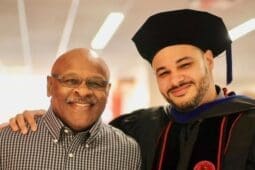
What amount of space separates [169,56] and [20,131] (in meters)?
0.81

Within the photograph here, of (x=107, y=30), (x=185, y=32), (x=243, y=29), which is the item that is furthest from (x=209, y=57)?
(x=243, y=29)

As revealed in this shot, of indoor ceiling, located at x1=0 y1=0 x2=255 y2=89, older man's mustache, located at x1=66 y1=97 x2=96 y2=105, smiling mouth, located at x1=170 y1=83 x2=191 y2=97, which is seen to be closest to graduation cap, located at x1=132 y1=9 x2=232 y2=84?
smiling mouth, located at x1=170 y1=83 x2=191 y2=97

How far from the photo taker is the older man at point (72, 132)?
6.63ft

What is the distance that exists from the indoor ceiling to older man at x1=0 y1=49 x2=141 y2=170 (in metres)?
2.55

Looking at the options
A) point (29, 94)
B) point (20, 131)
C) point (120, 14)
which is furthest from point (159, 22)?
point (29, 94)

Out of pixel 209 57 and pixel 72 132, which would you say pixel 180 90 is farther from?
pixel 72 132

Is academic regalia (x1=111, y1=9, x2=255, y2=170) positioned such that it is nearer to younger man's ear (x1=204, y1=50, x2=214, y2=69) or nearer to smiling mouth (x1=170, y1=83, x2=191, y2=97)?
younger man's ear (x1=204, y1=50, x2=214, y2=69)

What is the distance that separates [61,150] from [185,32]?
2.82ft

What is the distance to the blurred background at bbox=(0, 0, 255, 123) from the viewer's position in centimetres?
486

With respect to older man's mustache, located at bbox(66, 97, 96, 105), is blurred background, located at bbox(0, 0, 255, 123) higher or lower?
higher

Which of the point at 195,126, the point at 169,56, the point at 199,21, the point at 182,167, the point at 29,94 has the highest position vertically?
the point at 29,94

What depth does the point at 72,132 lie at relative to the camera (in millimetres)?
2105

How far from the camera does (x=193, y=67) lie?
2146 millimetres

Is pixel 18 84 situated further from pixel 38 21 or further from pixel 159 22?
pixel 159 22
